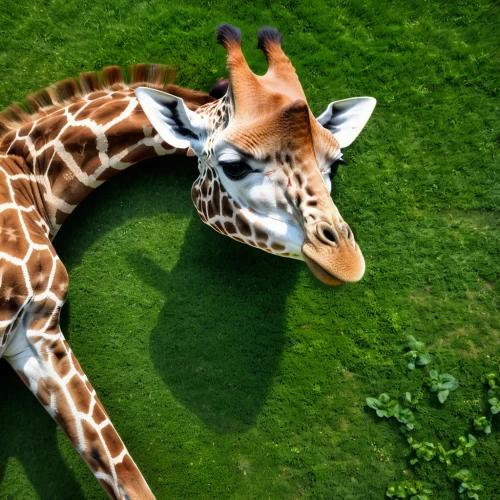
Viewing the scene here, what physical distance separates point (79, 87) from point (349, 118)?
242 cm

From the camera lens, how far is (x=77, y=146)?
3547mm

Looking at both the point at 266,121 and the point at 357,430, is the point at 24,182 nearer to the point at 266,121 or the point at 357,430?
the point at 266,121

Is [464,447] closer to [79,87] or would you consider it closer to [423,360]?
[423,360]

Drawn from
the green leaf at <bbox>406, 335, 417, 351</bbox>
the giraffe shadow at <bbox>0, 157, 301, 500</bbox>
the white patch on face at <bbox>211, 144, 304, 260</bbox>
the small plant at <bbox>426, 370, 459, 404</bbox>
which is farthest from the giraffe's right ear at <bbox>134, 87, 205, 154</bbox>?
the small plant at <bbox>426, 370, 459, 404</bbox>

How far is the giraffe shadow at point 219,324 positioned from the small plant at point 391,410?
0.94 meters

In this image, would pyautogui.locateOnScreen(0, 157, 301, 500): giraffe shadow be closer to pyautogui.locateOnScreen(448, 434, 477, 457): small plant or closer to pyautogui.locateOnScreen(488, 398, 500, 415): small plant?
pyautogui.locateOnScreen(448, 434, 477, 457): small plant

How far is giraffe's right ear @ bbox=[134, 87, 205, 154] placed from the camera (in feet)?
9.27

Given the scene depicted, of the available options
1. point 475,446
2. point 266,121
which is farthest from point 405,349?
point 266,121

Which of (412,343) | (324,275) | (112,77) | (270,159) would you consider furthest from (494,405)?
(112,77)

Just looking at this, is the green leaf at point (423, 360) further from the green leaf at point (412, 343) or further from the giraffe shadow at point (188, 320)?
the giraffe shadow at point (188, 320)

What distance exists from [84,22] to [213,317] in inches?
121

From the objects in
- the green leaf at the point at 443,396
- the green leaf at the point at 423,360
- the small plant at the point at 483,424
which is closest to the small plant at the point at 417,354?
the green leaf at the point at 423,360

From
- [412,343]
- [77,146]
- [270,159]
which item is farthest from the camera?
[412,343]

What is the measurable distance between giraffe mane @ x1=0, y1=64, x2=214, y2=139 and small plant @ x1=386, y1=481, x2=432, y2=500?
4.04 meters
